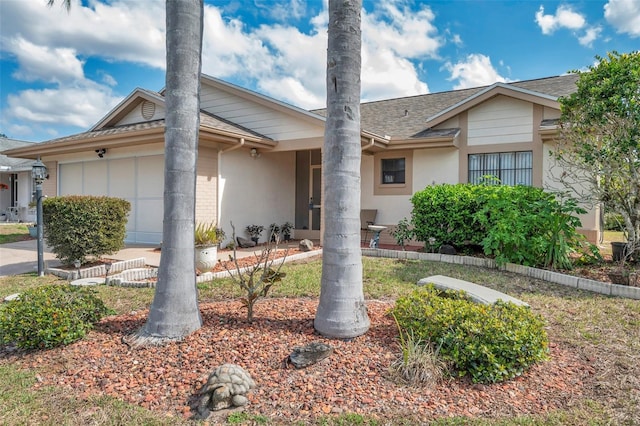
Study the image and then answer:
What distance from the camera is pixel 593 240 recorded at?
10.2 m

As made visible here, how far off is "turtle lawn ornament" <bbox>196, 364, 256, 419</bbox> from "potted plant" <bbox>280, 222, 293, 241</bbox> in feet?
33.1

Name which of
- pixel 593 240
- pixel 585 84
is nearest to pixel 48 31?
pixel 585 84

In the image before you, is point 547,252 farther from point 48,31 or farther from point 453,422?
point 48,31

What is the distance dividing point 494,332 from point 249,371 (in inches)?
83.8

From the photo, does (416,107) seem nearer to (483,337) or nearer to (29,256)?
(483,337)

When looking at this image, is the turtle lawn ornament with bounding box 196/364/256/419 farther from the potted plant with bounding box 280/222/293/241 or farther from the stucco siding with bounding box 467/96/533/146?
the stucco siding with bounding box 467/96/533/146

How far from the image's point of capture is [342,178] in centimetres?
371

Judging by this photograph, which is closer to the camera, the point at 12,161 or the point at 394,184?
the point at 394,184

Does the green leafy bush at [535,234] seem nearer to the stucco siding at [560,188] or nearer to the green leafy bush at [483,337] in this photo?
the stucco siding at [560,188]

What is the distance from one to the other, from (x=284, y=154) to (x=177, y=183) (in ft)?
31.8

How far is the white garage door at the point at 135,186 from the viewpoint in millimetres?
11289

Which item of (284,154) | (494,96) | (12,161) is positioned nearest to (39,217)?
(284,154)

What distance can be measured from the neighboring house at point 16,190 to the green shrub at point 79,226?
14.1 metres

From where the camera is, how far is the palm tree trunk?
379 centimetres
